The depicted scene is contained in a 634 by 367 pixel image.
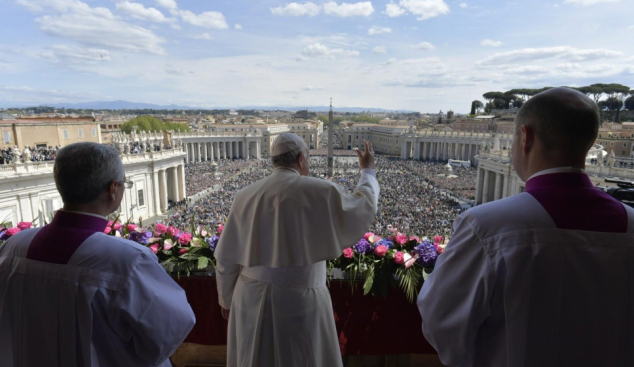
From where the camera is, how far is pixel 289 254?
2652mm

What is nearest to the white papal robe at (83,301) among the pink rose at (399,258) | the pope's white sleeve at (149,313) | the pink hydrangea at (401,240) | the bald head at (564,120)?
the pope's white sleeve at (149,313)

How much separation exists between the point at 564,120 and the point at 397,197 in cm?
2502

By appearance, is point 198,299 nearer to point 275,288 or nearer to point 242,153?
point 275,288

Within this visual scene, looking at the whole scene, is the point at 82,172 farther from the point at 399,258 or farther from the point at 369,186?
the point at 399,258

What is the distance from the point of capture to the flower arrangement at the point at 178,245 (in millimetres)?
3996

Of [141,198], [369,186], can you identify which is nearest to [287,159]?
[369,186]

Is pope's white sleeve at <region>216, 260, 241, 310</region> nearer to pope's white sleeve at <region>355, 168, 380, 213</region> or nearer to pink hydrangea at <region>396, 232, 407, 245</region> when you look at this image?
pope's white sleeve at <region>355, 168, 380, 213</region>

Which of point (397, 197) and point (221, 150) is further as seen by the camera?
point (221, 150)

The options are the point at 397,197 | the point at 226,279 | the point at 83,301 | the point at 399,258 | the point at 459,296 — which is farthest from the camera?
the point at 397,197

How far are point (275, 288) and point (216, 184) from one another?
3354 cm

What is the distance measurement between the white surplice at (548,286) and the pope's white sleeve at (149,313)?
4.31ft

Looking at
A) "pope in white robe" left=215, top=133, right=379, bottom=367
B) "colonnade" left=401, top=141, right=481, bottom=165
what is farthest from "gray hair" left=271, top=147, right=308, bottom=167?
"colonnade" left=401, top=141, right=481, bottom=165

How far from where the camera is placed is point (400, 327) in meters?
3.81

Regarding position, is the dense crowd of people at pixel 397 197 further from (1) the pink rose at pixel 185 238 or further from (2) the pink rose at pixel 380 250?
(2) the pink rose at pixel 380 250
